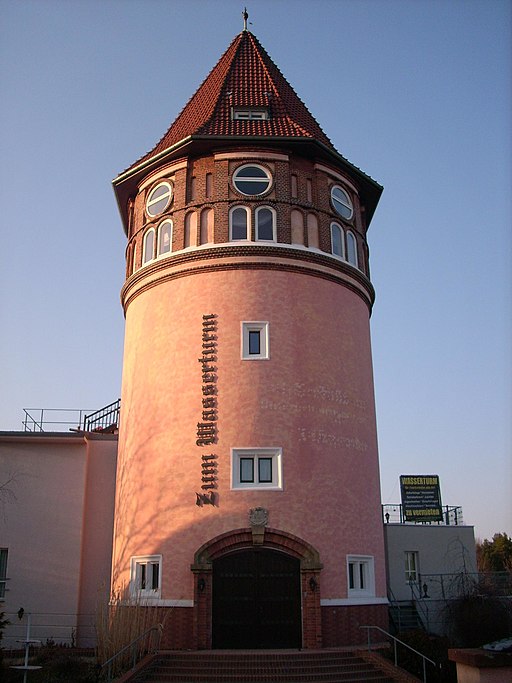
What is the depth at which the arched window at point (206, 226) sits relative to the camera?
2142 centimetres

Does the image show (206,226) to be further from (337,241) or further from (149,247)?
(337,241)

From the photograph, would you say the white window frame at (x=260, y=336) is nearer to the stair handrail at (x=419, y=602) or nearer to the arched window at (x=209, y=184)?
the arched window at (x=209, y=184)

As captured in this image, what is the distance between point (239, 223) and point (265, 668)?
11645 mm

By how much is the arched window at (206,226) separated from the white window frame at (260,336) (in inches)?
110

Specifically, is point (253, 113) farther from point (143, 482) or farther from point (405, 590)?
point (405, 590)

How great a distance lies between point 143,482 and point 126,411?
8.39 ft

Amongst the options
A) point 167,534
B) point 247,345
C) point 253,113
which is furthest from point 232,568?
point 253,113

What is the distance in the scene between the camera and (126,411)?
2188 cm

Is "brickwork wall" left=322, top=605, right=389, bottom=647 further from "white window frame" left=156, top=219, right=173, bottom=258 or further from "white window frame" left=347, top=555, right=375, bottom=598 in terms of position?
"white window frame" left=156, top=219, right=173, bottom=258

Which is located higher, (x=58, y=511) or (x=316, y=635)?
(x=58, y=511)

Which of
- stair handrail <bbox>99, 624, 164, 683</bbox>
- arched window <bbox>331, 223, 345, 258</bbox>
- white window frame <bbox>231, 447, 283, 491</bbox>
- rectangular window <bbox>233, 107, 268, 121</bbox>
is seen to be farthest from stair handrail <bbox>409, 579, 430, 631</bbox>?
rectangular window <bbox>233, 107, 268, 121</bbox>

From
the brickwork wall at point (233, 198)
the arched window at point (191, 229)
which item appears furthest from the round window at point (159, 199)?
the arched window at point (191, 229)

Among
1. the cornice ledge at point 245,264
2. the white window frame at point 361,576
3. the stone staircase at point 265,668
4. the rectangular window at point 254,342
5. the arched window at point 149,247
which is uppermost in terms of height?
the arched window at point 149,247

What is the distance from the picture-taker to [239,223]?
2148 cm
